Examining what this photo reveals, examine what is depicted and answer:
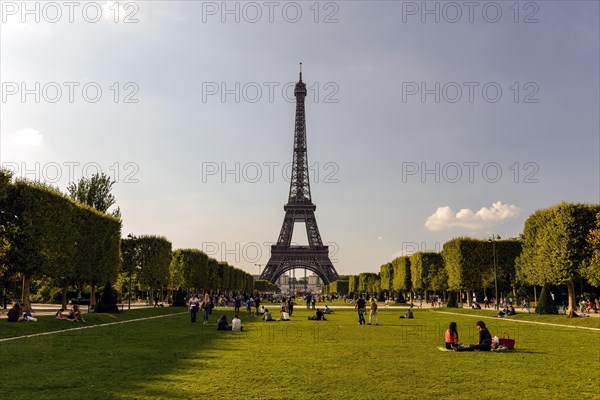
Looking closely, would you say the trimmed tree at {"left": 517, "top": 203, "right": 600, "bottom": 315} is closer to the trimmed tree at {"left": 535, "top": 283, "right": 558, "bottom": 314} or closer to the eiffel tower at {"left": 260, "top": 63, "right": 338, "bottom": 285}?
the trimmed tree at {"left": 535, "top": 283, "right": 558, "bottom": 314}

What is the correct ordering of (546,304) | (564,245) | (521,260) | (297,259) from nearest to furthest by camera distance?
(564,245) → (546,304) → (521,260) → (297,259)

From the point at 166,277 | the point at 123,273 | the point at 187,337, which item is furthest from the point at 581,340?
the point at 123,273

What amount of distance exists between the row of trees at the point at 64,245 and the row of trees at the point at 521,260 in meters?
35.2

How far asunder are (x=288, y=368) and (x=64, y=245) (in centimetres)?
3014

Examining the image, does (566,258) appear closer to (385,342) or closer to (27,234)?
(385,342)

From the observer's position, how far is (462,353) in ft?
61.9

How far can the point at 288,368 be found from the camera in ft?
48.7

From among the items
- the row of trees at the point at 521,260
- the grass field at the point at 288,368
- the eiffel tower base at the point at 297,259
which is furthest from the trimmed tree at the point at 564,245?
the eiffel tower base at the point at 297,259

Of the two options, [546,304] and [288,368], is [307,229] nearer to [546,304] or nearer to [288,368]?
[546,304]

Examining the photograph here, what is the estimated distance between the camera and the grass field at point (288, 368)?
1159 centimetres

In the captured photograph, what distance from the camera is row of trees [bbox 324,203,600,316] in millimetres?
42188

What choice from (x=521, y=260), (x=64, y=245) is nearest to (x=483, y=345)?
(x=64, y=245)

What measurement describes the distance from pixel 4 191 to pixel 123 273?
3589cm

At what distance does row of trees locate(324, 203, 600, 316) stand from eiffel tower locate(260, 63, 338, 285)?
13.9m
